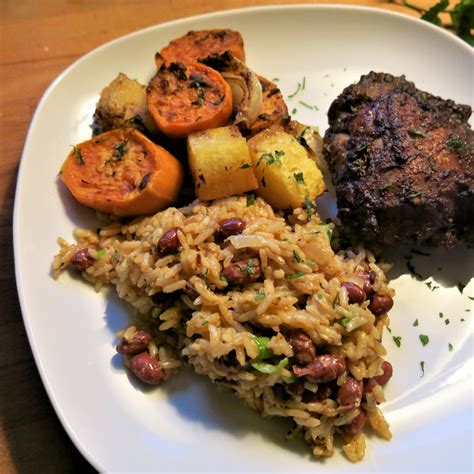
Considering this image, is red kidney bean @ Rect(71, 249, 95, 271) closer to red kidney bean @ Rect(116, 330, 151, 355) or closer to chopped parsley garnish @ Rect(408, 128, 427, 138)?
red kidney bean @ Rect(116, 330, 151, 355)

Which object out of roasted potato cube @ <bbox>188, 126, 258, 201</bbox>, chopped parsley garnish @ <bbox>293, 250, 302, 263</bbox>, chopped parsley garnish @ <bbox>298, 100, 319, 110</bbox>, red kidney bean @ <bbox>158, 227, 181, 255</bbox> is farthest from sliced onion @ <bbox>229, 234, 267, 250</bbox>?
chopped parsley garnish @ <bbox>298, 100, 319, 110</bbox>

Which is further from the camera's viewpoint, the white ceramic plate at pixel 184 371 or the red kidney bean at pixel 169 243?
Result: the red kidney bean at pixel 169 243

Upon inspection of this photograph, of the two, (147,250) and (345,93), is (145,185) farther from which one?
(345,93)

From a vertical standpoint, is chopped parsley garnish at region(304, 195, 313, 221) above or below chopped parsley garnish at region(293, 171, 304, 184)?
below

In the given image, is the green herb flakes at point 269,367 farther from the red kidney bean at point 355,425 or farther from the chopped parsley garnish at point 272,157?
the chopped parsley garnish at point 272,157

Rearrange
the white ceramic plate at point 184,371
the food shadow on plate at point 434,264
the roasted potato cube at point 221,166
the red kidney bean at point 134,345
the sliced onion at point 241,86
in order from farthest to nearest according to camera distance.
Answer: the sliced onion at point 241,86
the food shadow on plate at point 434,264
the roasted potato cube at point 221,166
the red kidney bean at point 134,345
the white ceramic plate at point 184,371

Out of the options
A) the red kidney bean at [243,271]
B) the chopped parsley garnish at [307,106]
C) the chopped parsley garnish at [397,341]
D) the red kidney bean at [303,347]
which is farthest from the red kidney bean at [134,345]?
the chopped parsley garnish at [307,106]

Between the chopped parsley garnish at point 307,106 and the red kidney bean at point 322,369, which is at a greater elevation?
the chopped parsley garnish at point 307,106

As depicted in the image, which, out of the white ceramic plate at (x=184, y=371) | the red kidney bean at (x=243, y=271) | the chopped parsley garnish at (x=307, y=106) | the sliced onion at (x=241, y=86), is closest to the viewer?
the white ceramic plate at (x=184, y=371)

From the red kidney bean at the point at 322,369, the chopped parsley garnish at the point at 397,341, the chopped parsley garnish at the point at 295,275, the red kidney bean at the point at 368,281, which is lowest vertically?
the chopped parsley garnish at the point at 397,341
